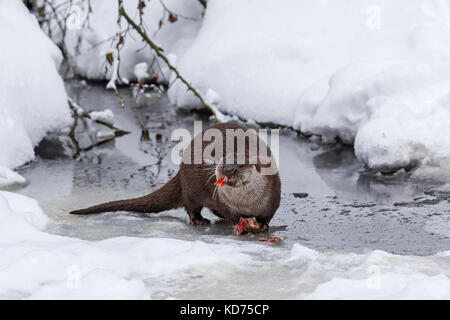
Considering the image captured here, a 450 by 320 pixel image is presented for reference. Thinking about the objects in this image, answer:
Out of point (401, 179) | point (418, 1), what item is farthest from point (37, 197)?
point (418, 1)

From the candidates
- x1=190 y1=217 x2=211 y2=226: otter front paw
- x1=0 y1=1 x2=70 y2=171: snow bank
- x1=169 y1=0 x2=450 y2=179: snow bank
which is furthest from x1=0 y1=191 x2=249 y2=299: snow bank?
x1=169 y1=0 x2=450 y2=179: snow bank

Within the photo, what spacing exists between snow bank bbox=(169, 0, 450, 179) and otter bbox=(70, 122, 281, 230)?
5.72ft

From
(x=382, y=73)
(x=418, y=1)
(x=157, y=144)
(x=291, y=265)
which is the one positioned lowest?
(x=291, y=265)

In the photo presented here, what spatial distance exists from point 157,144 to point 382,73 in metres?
2.04

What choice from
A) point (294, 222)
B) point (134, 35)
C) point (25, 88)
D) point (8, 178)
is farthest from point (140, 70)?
point (294, 222)

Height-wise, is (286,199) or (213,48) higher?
(213,48)

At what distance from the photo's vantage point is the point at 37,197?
16.8ft

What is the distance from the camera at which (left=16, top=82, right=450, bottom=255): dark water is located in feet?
13.9

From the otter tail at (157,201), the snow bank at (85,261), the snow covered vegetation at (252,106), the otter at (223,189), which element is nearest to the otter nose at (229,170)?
the otter at (223,189)

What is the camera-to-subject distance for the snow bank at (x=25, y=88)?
6.04 metres

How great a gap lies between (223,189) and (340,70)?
302 centimetres

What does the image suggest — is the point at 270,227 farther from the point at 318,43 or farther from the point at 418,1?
the point at 418,1

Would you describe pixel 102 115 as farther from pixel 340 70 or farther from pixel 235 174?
pixel 235 174

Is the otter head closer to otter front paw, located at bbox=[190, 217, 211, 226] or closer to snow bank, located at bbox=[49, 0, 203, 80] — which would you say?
otter front paw, located at bbox=[190, 217, 211, 226]
